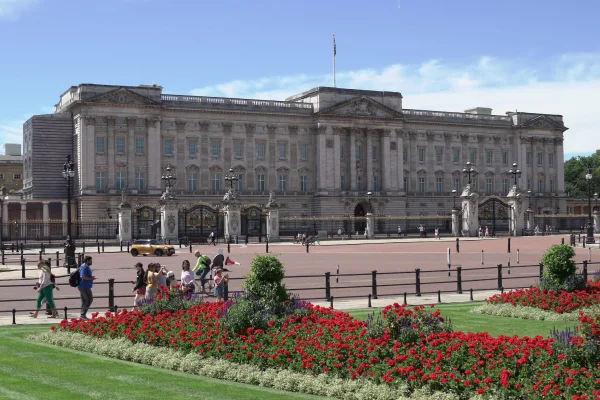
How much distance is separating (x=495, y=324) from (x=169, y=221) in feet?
185

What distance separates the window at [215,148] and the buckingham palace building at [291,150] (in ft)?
0.44

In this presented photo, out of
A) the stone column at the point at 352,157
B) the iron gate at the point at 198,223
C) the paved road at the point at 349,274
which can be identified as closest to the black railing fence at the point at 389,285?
the paved road at the point at 349,274

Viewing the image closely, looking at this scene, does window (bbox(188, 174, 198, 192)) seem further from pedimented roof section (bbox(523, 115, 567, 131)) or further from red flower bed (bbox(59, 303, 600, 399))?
red flower bed (bbox(59, 303, 600, 399))

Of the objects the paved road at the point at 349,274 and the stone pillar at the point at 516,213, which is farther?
the stone pillar at the point at 516,213

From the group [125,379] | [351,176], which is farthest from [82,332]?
[351,176]

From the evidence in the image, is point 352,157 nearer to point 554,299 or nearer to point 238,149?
point 238,149

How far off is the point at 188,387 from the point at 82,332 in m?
6.00

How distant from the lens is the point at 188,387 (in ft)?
44.7

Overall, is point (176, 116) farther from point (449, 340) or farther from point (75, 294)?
point (449, 340)

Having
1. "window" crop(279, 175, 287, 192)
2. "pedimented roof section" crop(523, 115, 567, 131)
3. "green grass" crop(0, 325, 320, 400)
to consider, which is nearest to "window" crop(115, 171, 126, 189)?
"window" crop(279, 175, 287, 192)

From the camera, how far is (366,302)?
2605 centimetres

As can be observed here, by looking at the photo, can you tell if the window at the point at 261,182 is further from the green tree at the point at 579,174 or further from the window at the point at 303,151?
the green tree at the point at 579,174

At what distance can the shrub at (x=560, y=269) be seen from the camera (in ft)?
78.2

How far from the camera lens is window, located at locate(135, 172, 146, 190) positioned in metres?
92.9
